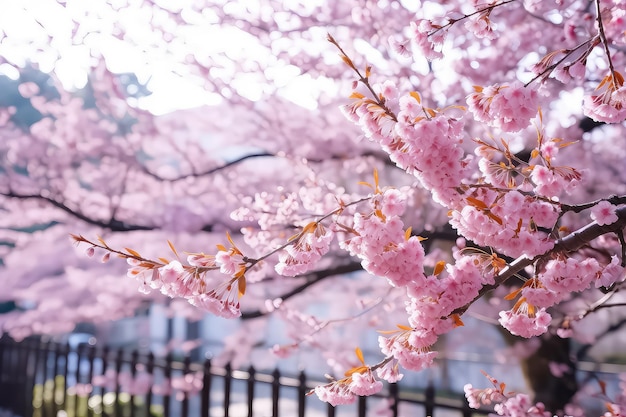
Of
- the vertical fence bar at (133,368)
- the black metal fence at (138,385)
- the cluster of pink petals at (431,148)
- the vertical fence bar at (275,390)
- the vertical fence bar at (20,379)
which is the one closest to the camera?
the cluster of pink petals at (431,148)

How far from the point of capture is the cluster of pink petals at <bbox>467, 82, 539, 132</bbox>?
219cm

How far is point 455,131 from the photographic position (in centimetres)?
215

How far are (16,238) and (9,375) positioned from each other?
356cm

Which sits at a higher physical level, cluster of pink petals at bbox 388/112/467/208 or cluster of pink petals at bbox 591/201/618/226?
cluster of pink petals at bbox 388/112/467/208

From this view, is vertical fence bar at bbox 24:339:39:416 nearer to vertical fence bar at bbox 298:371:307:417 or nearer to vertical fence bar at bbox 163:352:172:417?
vertical fence bar at bbox 163:352:172:417

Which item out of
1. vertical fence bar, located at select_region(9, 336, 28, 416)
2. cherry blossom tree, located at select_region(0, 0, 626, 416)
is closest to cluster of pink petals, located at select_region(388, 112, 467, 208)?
cherry blossom tree, located at select_region(0, 0, 626, 416)

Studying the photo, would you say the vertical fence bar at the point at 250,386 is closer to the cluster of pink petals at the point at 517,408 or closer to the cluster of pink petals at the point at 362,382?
the cluster of pink petals at the point at 517,408

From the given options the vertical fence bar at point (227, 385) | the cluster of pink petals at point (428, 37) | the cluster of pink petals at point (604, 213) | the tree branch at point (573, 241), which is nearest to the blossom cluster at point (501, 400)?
the tree branch at point (573, 241)

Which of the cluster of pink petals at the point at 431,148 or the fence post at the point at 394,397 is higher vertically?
the cluster of pink petals at the point at 431,148

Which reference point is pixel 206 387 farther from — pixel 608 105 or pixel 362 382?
pixel 608 105

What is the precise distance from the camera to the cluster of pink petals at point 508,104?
219 centimetres

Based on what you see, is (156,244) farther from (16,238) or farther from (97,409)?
(97,409)

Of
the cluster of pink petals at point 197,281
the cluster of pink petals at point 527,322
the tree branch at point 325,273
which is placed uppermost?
the tree branch at point 325,273

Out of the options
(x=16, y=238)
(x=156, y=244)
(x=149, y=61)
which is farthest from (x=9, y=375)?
(x=149, y=61)
